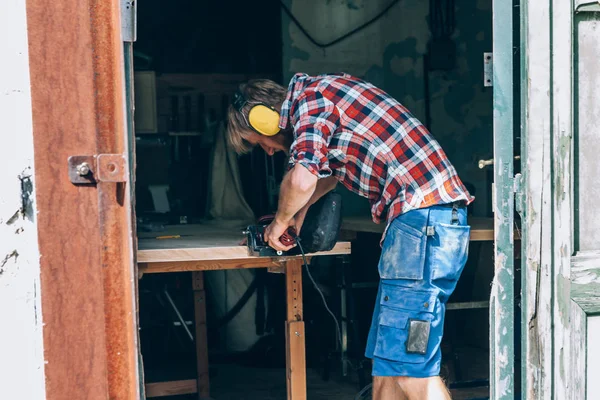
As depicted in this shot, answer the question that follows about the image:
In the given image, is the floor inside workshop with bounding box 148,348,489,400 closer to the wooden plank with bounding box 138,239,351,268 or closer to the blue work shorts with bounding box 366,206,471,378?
the blue work shorts with bounding box 366,206,471,378

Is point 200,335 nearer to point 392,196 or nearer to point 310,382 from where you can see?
point 310,382

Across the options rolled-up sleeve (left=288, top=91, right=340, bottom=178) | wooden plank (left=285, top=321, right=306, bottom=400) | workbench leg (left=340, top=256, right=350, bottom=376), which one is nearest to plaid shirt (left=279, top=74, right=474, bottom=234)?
rolled-up sleeve (left=288, top=91, right=340, bottom=178)

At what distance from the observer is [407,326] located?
3377 millimetres

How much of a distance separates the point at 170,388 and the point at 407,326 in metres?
1.99

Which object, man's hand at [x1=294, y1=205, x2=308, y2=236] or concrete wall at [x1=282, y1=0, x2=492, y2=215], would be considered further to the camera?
concrete wall at [x1=282, y1=0, x2=492, y2=215]

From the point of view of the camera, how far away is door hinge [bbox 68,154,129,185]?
2496mm

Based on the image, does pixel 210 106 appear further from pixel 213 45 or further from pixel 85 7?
pixel 85 7

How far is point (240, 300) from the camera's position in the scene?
19.4 feet

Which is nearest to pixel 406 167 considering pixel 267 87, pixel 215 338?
pixel 267 87

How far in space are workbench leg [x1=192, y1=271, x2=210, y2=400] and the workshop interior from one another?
58cm

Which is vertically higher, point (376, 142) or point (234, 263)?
point (376, 142)


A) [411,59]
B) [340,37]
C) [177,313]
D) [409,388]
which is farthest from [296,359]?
[411,59]

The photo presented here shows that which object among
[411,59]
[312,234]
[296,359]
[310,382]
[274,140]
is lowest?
A: [310,382]

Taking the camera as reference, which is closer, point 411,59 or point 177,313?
point 177,313
